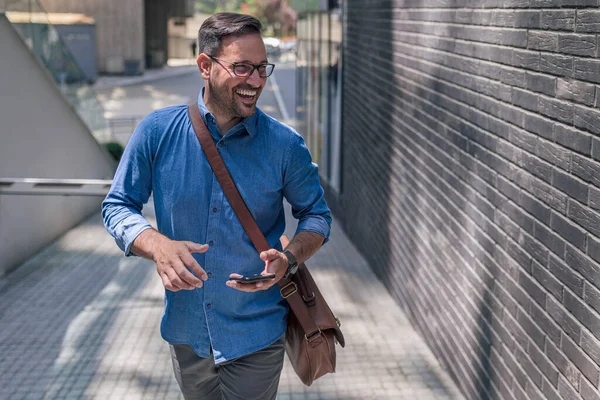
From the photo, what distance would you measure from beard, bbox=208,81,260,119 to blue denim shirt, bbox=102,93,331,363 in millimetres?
54

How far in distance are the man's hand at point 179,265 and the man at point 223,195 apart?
191 mm

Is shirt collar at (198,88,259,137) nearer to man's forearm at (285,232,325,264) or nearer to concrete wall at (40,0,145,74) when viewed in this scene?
man's forearm at (285,232,325,264)

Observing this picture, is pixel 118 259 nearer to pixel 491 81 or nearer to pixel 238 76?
pixel 491 81

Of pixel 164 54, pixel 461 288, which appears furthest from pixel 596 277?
pixel 164 54

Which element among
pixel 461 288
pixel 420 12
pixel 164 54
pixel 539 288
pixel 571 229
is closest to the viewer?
pixel 571 229

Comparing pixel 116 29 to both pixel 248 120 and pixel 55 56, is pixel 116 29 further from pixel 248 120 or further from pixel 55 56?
pixel 248 120

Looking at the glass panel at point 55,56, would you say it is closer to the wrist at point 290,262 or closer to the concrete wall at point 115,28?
the wrist at point 290,262

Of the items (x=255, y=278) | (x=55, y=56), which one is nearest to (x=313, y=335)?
(x=255, y=278)

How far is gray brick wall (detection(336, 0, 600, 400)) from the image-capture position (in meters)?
3.20

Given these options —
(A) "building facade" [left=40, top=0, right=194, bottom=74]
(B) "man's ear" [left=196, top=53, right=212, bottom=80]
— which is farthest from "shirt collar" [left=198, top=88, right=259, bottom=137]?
(A) "building facade" [left=40, top=0, right=194, bottom=74]

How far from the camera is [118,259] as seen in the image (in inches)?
345

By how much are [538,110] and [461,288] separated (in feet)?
5.09

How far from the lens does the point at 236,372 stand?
2.76m

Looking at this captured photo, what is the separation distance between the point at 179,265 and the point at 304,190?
56 cm
